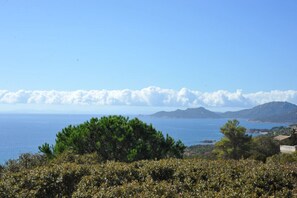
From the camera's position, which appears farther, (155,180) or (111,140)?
(111,140)

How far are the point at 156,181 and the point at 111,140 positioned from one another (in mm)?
10948

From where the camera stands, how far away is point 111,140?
16.9 meters

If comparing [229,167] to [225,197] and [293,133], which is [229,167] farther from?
[293,133]

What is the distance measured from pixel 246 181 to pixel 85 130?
11.6 meters

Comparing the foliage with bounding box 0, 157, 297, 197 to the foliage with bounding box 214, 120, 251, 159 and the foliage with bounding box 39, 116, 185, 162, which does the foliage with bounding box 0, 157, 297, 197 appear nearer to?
the foliage with bounding box 39, 116, 185, 162

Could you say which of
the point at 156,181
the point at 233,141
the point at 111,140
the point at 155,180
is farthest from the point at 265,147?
the point at 156,181

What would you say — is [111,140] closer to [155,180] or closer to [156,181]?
[155,180]

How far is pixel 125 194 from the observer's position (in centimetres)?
534

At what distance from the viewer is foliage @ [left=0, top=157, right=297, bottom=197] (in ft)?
18.0

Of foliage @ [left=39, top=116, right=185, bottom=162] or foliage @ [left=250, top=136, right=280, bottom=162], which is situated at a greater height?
foliage @ [left=39, top=116, right=185, bottom=162]

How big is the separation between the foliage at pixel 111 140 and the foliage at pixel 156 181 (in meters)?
9.22

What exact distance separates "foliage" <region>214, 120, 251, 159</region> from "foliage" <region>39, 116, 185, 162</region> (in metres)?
14.6

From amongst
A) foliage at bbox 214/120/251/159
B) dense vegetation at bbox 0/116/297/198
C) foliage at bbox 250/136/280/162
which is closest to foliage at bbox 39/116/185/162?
dense vegetation at bbox 0/116/297/198

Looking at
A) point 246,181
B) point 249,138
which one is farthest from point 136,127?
point 249,138
